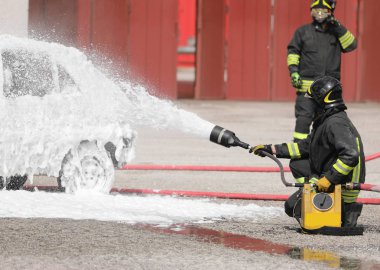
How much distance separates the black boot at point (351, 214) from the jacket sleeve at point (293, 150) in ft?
2.27

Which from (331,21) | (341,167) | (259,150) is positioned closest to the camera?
(341,167)

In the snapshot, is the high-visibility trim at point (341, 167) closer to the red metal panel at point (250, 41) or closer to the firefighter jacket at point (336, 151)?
the firefighter jacket at point (336, 151)

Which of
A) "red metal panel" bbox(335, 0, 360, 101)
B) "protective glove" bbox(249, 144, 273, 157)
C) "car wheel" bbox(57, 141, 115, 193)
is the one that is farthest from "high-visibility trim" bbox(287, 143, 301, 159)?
"red metal panel" bbox(335, 0, 360, 101)

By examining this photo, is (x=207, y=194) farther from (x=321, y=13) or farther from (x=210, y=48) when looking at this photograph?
(x=210, y=48)

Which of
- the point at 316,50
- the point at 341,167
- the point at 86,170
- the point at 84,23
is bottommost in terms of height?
the point at 86,170

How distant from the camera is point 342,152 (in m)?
9.13

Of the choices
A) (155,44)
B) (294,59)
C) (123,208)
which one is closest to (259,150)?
(123,208)

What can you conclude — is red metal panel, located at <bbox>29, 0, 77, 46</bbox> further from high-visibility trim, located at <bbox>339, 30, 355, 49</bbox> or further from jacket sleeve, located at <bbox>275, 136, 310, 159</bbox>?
jacket sleeve, located at <bbox>275, 136, 310, 159</bbox>

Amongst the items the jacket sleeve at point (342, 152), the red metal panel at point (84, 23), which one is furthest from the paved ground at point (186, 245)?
the red metal panel at point (84, 23)

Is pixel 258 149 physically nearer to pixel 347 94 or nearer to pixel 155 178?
pixel 155 178

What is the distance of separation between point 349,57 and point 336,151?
703 inches

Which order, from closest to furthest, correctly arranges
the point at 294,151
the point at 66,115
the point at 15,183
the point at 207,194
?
the point at 294,151 → the point at 66,115 → the point at 207,194 → the point at 15,183

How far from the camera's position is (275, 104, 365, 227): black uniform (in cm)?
913

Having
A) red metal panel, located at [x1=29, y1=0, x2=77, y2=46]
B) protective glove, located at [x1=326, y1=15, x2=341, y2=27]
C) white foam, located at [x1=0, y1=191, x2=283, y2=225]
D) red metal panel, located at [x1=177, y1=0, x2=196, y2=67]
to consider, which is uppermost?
red metal panel, located at [x1=177, y1=0, x2=196, y2=67]
